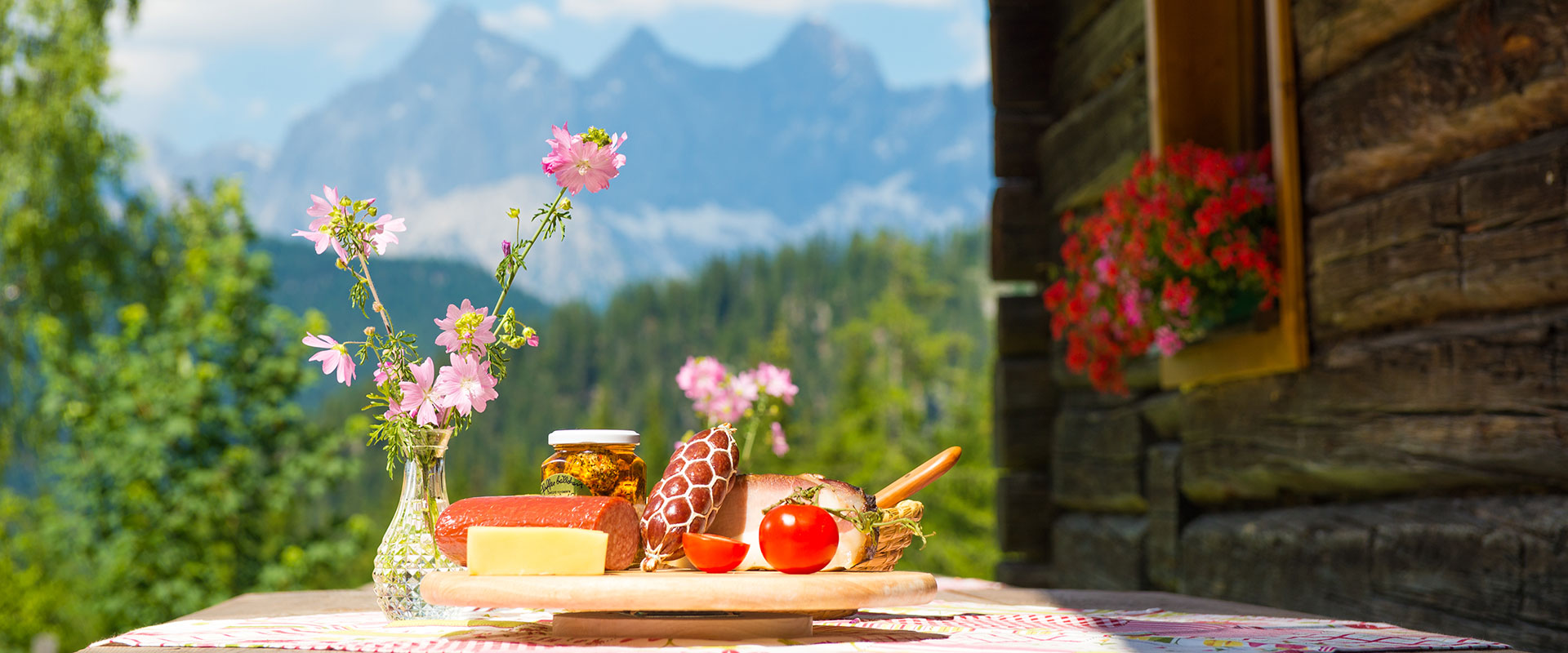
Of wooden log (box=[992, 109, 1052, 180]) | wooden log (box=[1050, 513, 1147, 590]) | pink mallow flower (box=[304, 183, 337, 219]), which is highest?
wooden log (box=[992, 109, 1052, 180])

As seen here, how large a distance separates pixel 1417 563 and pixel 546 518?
222 cm

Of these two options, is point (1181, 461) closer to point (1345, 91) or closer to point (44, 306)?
point (1345, 91)

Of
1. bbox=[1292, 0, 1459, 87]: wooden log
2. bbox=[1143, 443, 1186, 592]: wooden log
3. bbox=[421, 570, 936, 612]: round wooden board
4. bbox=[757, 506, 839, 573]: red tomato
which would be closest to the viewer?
bbox=[421, 570, 936, 612]: round wooden board

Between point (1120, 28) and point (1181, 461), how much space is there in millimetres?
1606

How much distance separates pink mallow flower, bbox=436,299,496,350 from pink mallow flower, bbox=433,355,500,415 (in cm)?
2

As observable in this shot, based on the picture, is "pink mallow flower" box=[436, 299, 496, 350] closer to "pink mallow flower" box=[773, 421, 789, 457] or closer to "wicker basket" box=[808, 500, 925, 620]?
"wicker basket" box=[808, 500, 925, 620]

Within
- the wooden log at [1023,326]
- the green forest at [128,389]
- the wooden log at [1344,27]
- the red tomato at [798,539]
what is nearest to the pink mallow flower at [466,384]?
the red tomato at [798,539]

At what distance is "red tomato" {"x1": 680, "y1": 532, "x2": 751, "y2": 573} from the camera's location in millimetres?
1380

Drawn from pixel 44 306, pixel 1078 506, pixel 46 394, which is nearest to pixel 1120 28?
pixel 1078 506

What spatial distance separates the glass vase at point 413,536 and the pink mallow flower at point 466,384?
154 millimetres

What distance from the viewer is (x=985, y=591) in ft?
7.34

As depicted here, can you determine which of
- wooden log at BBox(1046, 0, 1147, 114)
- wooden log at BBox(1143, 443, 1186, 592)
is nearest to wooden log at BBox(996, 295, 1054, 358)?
wooden log at BBox(1046, 0, 1147, 114)

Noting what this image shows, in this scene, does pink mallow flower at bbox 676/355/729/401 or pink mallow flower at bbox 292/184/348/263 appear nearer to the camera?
pink mallow flower at bbox 292/184/348/263

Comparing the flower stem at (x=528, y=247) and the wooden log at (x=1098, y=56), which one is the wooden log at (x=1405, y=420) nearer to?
the wooden log at (x=1098, y=56)
